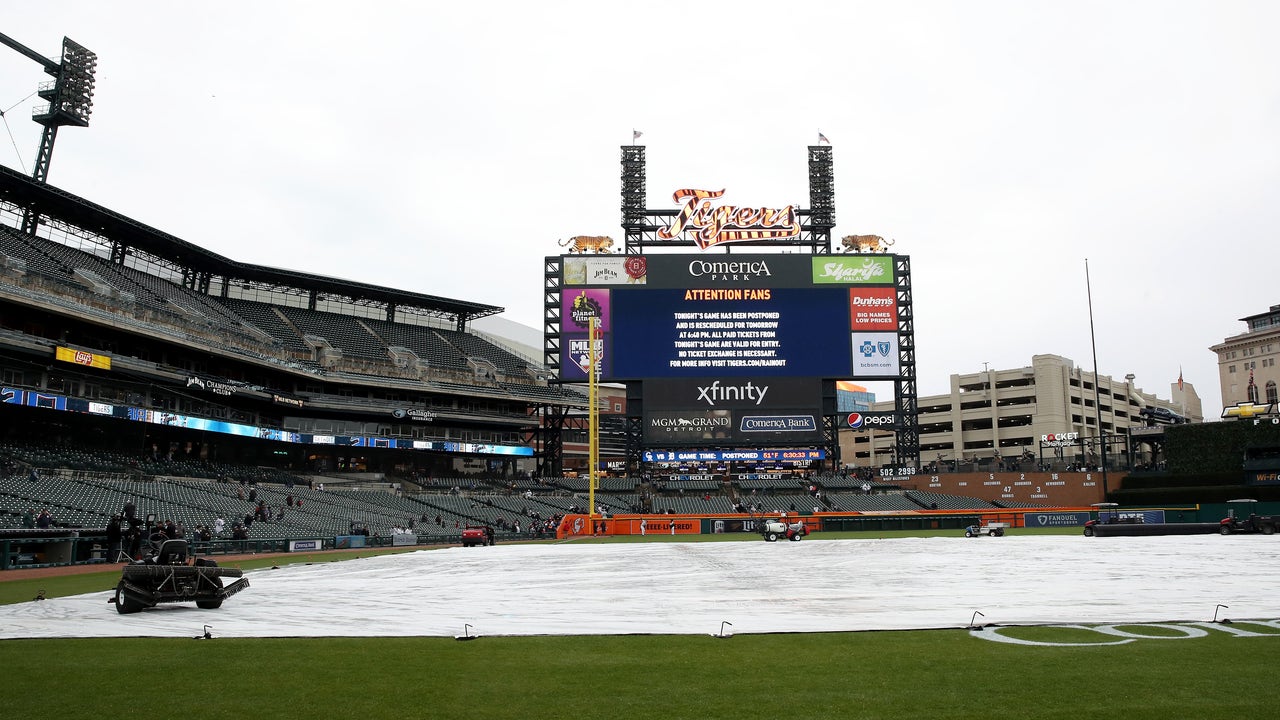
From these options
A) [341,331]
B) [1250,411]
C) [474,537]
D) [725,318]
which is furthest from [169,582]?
[1250,411]

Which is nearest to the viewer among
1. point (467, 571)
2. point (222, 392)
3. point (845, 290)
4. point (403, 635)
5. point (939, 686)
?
point (939, 686)

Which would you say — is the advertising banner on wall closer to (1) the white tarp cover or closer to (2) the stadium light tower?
(2) the stadium light tower

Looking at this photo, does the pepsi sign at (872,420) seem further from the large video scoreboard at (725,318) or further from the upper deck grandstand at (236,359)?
the upper deck grandstand at (236,359)

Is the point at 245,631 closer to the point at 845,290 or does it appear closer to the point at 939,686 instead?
the point at 939,686

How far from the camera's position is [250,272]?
73875 millimetres

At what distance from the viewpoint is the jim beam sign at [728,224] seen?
68938 millimetres

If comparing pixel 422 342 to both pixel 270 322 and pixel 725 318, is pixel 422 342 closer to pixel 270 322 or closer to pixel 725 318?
pixel 270 322

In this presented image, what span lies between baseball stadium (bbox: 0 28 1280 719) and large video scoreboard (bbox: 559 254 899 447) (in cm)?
22

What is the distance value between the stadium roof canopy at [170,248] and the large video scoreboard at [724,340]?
22846mm

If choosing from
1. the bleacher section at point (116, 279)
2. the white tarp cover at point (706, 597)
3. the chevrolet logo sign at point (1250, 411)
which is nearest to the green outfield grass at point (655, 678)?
the white tarp cover at point (706, 597)

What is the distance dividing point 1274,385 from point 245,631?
12462cm

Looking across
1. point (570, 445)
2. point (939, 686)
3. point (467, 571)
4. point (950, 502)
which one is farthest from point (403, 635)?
point (570, 445)

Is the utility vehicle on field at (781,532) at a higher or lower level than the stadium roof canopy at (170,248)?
lower

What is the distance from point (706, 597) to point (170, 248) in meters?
62.4
